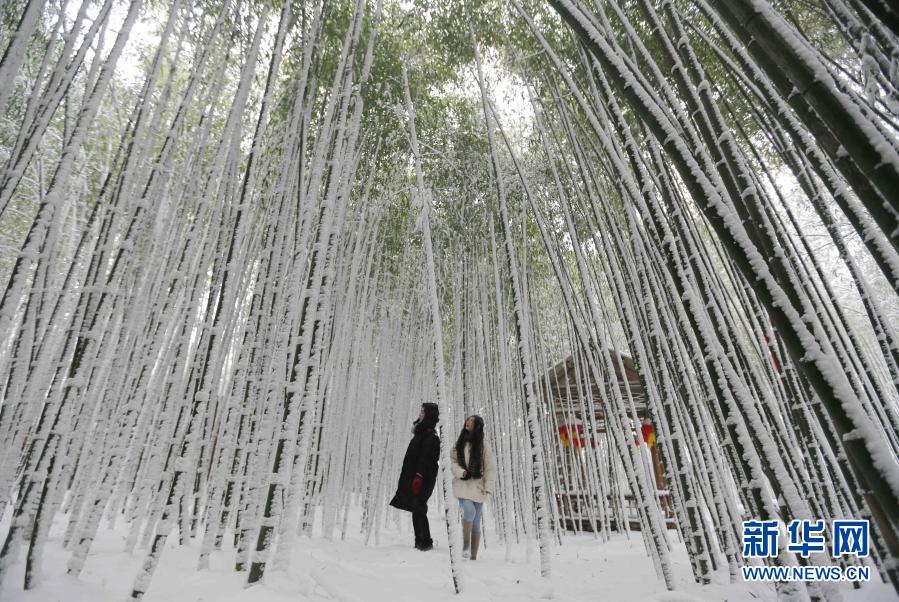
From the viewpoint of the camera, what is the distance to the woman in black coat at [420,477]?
313 centimetres

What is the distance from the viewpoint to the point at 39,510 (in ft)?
4.54

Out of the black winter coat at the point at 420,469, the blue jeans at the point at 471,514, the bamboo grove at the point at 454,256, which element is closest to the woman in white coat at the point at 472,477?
the blue jeans at the point at 471,514

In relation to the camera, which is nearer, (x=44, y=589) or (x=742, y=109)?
(x=44, y=589)

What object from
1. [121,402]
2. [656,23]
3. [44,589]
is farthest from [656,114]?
[121,402]

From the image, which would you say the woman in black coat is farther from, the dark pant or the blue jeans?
the blue jeans

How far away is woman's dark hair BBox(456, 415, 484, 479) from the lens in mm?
3119

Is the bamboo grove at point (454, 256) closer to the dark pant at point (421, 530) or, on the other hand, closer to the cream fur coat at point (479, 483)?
the cream fur coat at point (479, 483)

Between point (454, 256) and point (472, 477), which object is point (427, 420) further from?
Result: point (454, 256)

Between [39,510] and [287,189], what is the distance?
1.61 metres

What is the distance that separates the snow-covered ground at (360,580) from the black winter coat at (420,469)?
322 mm

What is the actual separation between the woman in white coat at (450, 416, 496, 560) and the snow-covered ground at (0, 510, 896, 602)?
210 millimetres

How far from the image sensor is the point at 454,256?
4508 millimetres

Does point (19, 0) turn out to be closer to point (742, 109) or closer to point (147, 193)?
point (147, 193)

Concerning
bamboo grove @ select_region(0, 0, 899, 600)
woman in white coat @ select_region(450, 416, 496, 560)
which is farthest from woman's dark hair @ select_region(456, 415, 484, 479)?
bamboo grove @ select_region(0, 0, 899, 600)
